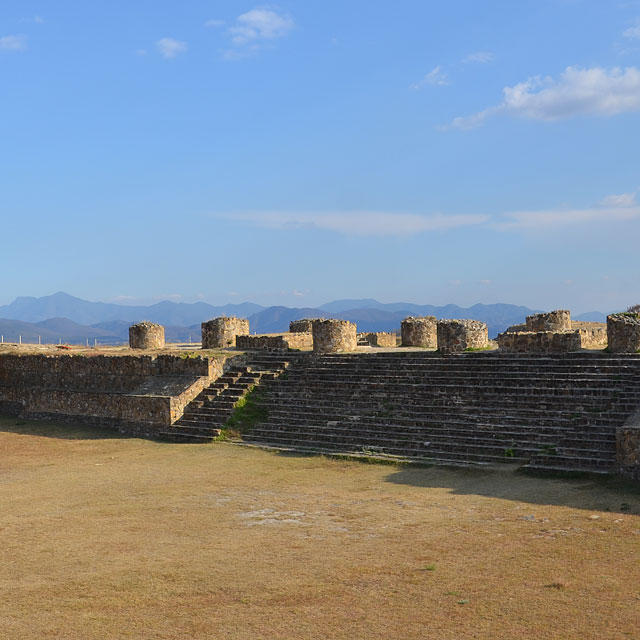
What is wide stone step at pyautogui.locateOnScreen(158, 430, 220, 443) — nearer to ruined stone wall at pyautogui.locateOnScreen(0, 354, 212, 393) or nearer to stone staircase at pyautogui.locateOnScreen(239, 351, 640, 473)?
stone staircase at pyautogui.locateOnScreen(239, 351, 640, 473)

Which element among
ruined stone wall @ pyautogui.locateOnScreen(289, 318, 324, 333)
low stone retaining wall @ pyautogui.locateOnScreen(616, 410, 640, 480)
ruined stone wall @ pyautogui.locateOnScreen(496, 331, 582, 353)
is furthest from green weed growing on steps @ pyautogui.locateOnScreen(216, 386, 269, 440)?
ruined stone wall @ pyautogui.locateOnScreen(289, 318, 324, 333)

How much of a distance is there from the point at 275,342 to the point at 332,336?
290 centimetres

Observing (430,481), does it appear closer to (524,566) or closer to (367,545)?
(367,545)

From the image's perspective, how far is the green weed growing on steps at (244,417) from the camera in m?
19.1

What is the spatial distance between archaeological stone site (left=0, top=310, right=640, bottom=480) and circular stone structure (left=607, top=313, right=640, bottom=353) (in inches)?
1.0

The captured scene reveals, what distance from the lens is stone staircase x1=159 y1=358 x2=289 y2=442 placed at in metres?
19.7

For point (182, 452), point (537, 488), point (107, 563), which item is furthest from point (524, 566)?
point (182, 452)

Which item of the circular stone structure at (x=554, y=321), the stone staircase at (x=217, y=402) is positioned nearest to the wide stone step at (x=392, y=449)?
the stone staircase at (x=217, y=402)

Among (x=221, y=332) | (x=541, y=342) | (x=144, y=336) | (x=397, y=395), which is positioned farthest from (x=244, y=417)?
(x=144, y=336)

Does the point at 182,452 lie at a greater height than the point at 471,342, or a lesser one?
lesser

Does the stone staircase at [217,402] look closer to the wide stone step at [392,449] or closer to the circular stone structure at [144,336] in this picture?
the wide stone step at [392,449]

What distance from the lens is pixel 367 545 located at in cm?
1007

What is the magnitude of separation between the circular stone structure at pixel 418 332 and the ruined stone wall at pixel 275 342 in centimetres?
383

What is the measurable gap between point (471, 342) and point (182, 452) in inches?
347
